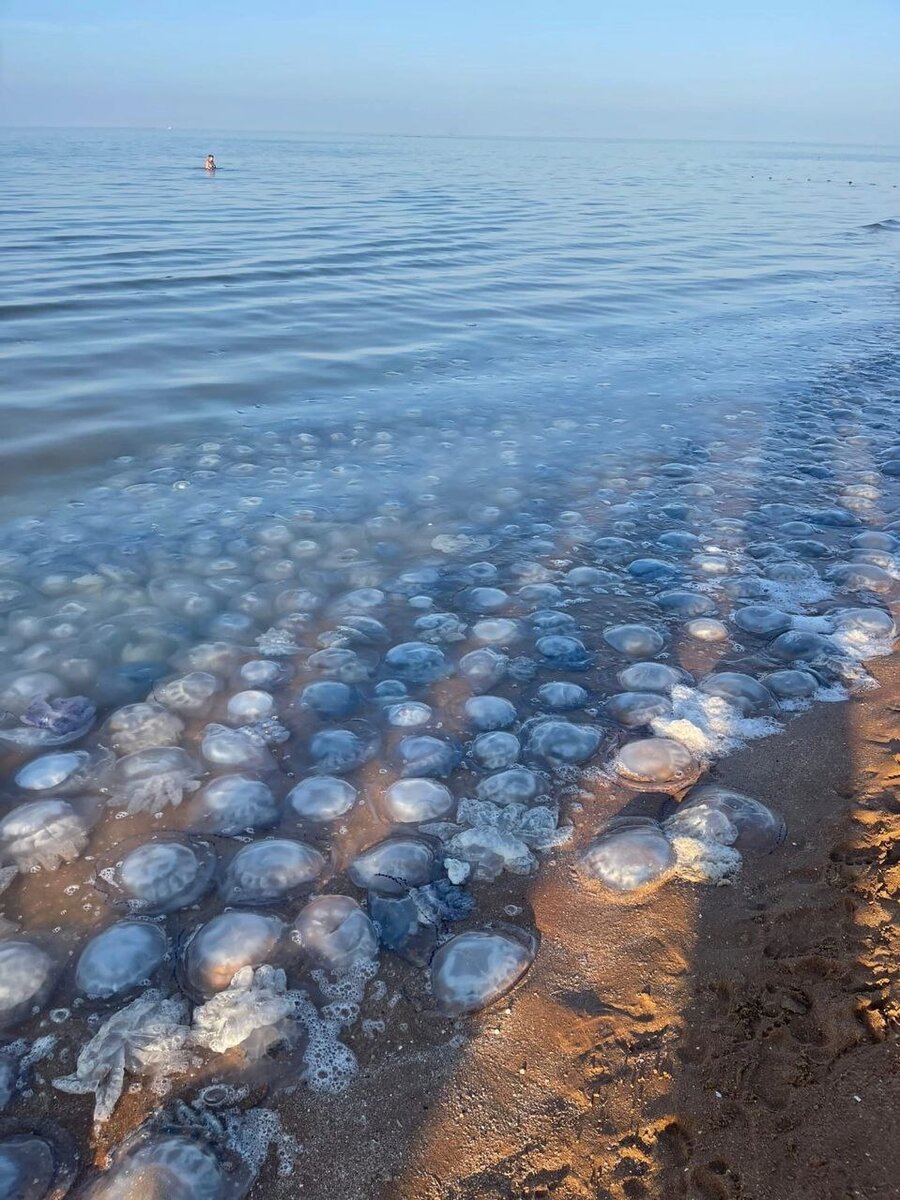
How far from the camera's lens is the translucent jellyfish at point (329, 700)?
3.10 metres

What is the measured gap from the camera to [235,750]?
286 centimetres

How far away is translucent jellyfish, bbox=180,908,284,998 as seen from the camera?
6.75ft

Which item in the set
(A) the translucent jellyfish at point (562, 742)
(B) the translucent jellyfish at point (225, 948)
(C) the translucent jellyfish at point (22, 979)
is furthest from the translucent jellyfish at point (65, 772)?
(A) the translucent jellyfish at point (562, 742)

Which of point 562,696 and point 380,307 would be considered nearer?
point 562,696

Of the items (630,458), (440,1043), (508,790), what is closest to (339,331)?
(630,458)

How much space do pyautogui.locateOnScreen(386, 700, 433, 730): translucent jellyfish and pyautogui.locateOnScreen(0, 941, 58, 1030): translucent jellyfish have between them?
1.37 m

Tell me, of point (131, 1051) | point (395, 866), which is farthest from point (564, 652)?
point (131, 1051)

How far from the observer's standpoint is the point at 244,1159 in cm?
167

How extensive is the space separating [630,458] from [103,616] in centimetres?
376

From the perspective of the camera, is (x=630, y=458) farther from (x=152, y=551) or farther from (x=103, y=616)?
(x=103, y=616)

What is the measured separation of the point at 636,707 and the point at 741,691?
449mm

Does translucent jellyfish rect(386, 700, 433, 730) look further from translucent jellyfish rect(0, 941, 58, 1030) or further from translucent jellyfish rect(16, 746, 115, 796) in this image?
translucent jellyfish rect(0, 941, 58, 1030)

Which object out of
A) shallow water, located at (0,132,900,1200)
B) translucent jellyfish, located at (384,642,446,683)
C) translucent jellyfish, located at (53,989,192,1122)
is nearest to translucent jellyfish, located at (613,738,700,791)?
shallow water, located at (0,132,900,1200)

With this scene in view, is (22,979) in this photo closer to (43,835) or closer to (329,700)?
(43,835)
